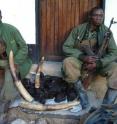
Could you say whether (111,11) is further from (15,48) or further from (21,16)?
(15,48)

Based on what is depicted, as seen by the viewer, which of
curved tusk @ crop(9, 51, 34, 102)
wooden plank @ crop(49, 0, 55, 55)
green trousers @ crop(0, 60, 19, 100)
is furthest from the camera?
wooden plank @ crop(49, 0, 55, 55)

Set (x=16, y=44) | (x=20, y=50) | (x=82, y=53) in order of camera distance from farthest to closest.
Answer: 1. (x=16, y=44)
2. (x=20, y=50)
3. (x=82, y=53)

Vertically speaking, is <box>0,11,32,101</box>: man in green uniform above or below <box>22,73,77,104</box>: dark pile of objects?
above

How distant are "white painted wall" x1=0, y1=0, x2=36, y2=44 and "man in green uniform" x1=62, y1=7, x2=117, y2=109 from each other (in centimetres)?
103

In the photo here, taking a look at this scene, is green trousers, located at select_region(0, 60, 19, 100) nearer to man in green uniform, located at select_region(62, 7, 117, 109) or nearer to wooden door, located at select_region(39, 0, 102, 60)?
man in green uniform, located at select_region(62, 7, 117, 109)

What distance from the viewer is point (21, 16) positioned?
334 inches

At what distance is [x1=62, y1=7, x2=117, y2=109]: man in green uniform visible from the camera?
732cm

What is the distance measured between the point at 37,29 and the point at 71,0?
88cm

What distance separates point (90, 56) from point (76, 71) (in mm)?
344

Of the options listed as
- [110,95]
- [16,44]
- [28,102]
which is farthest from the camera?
[16,44]

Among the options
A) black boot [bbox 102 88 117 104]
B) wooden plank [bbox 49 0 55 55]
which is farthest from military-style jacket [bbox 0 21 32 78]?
black boot [bbox 102 88 117 104]

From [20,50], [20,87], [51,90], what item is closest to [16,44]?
[20,50]

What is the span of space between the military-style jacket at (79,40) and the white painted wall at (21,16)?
103 cm

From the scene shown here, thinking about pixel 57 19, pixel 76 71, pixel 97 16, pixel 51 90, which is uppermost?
pixel 97 16
